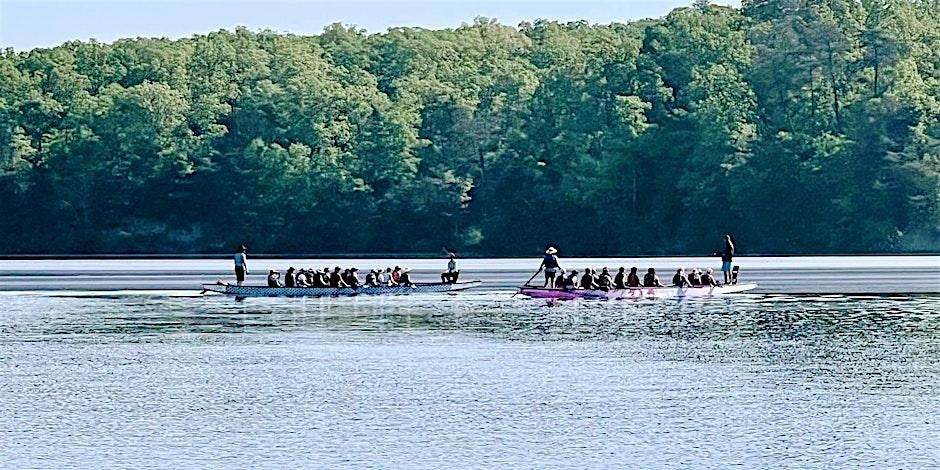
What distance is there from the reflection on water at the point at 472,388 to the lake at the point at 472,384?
2.4 inches

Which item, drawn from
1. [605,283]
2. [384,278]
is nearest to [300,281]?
[384,278]

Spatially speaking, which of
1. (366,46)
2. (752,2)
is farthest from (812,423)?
(366,46)

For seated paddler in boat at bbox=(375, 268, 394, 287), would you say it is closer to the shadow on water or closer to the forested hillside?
the shadow on water

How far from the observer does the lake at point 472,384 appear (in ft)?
71.2

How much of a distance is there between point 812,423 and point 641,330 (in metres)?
14.1

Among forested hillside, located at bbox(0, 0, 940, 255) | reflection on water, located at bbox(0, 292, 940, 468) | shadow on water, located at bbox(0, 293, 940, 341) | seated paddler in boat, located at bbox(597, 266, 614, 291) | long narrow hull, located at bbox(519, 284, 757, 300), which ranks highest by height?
forested hillside, located at bbox(0, 0, 940, 255)

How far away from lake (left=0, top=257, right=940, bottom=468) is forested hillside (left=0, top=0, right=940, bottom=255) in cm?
4780

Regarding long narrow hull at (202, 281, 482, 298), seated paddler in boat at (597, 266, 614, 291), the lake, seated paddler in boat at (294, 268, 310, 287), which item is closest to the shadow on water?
the lake

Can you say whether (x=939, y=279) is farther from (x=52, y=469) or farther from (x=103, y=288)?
(x=52, y=469)

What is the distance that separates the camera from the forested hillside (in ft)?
312

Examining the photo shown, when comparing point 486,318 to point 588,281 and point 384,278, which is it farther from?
point 384,278

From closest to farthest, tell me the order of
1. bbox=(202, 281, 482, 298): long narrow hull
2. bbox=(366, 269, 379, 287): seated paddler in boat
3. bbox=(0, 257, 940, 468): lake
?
bbox=(0, 257, 940, 468): lake, bbox=(202, 281, 482, 298): long narrow hull, bbox=(366, 269, 379, 287): seated paddler in boat

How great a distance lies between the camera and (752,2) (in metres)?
114

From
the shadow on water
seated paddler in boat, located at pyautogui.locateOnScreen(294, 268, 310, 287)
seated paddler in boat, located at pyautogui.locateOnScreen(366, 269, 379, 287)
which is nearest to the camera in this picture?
the shadow on water
